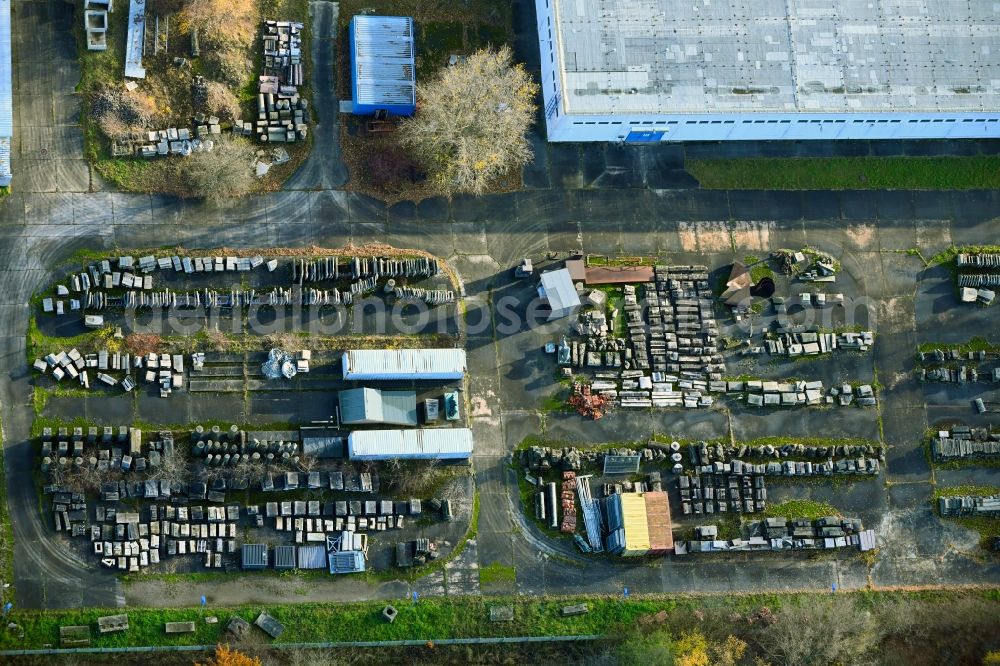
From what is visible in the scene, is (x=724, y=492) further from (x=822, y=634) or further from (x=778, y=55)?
(x=778, y=55)

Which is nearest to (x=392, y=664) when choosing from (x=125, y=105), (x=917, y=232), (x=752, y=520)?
(x=752, y=520)

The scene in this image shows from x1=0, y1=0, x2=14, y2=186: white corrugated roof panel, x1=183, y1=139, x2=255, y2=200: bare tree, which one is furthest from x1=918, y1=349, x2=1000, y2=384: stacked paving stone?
x1=0, y1=0, x2=14, y2=186: white corrugated roof panel

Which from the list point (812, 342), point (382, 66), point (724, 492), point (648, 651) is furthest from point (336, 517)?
point (812, 342)

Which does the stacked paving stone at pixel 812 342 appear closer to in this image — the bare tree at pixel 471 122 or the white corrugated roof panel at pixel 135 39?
the bare tree at pixel 471 122

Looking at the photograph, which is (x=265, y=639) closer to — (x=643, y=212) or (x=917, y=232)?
(x=643, y=212)

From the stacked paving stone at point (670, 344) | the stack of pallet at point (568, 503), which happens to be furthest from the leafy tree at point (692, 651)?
the stacked paving stone at point (670, 344)
